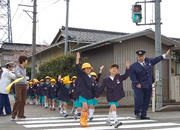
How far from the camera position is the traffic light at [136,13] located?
12.0 m

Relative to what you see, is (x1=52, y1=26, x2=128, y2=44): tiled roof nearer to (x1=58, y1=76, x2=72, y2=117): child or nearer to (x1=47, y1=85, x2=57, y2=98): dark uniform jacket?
(x1=47, y1=85, x2=57, y2=98): dark uniform jacket

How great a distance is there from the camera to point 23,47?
1666 inches

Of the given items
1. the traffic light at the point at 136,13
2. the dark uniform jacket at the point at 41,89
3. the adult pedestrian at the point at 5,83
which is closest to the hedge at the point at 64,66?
the dark uniform jacket at the point at 41,89

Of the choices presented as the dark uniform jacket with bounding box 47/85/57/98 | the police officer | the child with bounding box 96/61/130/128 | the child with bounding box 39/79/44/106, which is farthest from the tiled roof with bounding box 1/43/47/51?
the child with bounding box 96/61/130/128

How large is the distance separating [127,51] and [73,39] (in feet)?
13.2

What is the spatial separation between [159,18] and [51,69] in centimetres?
726

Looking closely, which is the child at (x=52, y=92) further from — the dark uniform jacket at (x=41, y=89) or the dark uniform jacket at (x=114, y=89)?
the dark uniform jacket at (x=114, y=89)

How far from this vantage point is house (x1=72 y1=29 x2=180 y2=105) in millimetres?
15039

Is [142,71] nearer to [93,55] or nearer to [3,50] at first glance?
[93,55]

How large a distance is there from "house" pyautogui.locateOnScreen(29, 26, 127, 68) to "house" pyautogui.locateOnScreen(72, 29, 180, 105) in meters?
1.50

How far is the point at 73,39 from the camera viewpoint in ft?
59.0

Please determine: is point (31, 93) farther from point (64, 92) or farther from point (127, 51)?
point (64, 92)

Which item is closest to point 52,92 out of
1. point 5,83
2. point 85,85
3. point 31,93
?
point 5,83

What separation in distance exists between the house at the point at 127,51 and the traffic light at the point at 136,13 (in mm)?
2359
